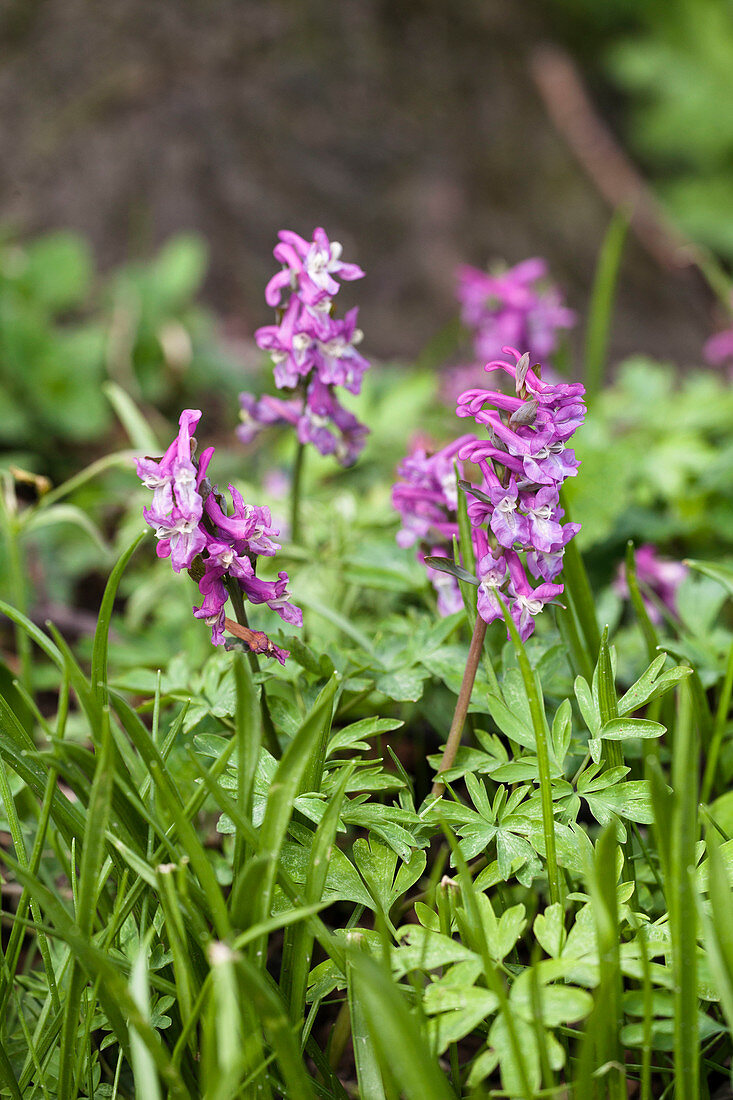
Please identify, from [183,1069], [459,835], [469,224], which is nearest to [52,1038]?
[183,1069]

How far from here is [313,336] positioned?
1505 millimetres

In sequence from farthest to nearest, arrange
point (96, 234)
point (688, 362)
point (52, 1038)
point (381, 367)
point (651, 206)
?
point (651, 206)
point (688, 362)
point (96, 234)
point (381, 367)
point (52, 1038)

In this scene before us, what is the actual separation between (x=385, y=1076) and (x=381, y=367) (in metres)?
3.54

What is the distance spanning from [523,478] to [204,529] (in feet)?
1.60

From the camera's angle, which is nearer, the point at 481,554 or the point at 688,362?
the point at 481,554

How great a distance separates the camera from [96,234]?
4.54 meters

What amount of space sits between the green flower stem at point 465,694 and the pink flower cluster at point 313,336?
1.92 ft

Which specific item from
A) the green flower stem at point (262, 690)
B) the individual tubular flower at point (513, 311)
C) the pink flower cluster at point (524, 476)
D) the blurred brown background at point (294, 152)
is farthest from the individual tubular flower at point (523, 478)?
the blurred brown background at point (294, 152)

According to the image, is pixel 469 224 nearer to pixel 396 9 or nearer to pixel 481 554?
pixel 396 9

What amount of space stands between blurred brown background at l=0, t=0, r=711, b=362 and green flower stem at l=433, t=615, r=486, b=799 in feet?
11.7

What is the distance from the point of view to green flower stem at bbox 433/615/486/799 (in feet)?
4.07

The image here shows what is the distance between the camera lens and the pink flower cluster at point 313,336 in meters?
1.46

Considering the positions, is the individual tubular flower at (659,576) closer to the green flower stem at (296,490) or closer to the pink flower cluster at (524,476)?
the green flower stem at (296,490)

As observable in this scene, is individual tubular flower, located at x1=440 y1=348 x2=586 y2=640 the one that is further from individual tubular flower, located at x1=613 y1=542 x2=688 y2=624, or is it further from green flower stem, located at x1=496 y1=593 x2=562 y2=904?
individual tubular flower, located at x1=613 y1=542 x2=688 y2=624
